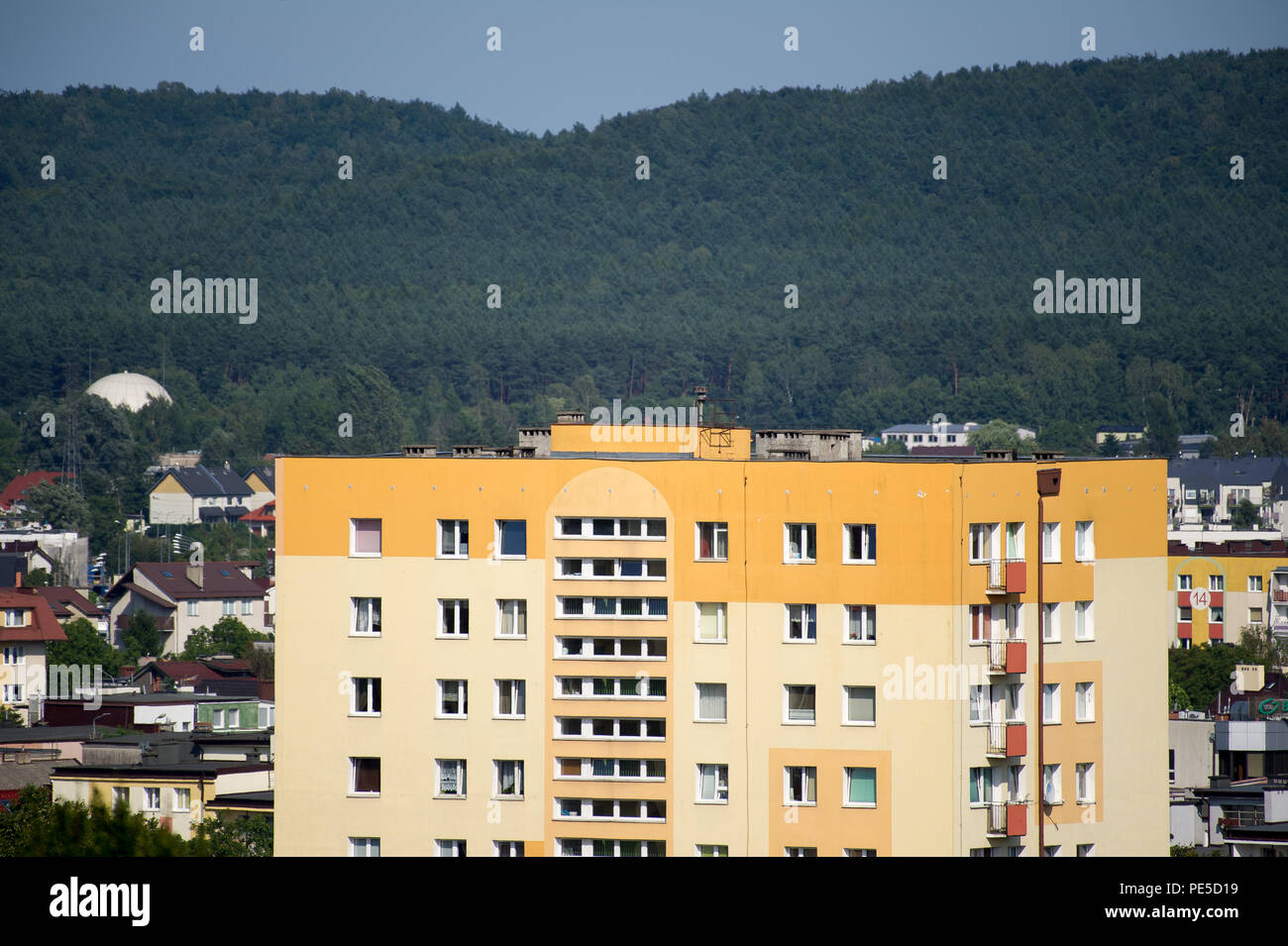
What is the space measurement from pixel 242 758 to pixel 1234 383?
166 m

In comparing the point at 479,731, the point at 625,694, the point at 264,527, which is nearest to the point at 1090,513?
the point at 625,694

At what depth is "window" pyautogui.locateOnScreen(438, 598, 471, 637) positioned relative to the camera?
24.8 meters

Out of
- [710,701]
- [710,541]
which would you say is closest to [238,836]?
[710,701]

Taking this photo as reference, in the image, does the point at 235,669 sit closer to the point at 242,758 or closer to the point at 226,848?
the point at 242,758

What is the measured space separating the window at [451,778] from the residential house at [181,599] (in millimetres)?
61521

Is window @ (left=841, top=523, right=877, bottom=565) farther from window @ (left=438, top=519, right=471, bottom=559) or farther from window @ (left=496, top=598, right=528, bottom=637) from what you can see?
window @ (left=438, top=519, right=471, bottom=559)

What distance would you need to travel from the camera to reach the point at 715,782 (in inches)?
941

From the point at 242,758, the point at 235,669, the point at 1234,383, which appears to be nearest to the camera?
the point at 242,758

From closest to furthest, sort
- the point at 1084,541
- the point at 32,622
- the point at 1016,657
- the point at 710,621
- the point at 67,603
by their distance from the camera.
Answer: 1. the point at 1016,657
2. the point at 710,621
3. the point at 1084,541
4. the point at 32,622
5. the point at 67,603

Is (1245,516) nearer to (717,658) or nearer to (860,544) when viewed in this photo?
(860,544)

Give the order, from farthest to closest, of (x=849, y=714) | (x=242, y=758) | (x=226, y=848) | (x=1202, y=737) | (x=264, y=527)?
1. (x=264, y=527)
2. (x=1202, y=737)
3. (x=242, y=758)
4. (x=226, y=848)
5. (x=849, y=714)

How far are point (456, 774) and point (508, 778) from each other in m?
0.64

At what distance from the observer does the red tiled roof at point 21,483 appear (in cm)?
14419
